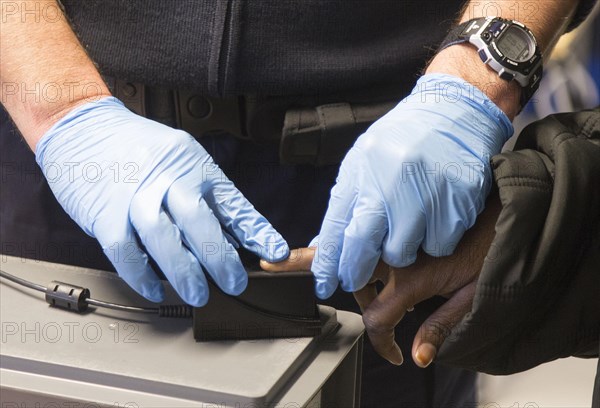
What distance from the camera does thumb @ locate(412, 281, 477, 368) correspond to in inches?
30.5

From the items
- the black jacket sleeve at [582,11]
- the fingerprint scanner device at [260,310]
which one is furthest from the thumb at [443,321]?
the black jacket sleeve at [582,11]

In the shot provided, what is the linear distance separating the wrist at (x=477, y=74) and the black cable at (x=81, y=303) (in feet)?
1.38

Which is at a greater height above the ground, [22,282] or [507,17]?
[507,17]

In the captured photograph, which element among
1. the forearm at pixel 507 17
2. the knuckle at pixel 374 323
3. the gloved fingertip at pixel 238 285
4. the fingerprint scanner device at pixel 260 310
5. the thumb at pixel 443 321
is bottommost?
the knuckle at pixel 374 323

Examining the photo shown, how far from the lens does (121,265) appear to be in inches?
31.0

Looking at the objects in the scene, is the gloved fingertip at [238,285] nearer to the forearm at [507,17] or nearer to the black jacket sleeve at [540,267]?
the black jacket sleeve at [540,267]

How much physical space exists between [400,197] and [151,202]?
0.84 feet

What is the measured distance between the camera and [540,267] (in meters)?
0.72

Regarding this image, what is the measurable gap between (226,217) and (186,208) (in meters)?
0.06

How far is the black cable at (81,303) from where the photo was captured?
794 millimetres

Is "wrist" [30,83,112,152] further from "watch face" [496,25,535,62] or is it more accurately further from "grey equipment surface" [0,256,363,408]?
"watch face" [496,25,535,62]

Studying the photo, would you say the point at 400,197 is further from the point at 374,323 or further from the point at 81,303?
the point at 81,303

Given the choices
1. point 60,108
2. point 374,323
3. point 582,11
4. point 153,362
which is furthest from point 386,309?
point 582,11

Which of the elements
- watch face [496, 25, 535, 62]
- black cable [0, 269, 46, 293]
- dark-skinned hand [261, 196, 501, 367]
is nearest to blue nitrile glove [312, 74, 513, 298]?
dark-skinned hand [261, 196, 501, 367]
